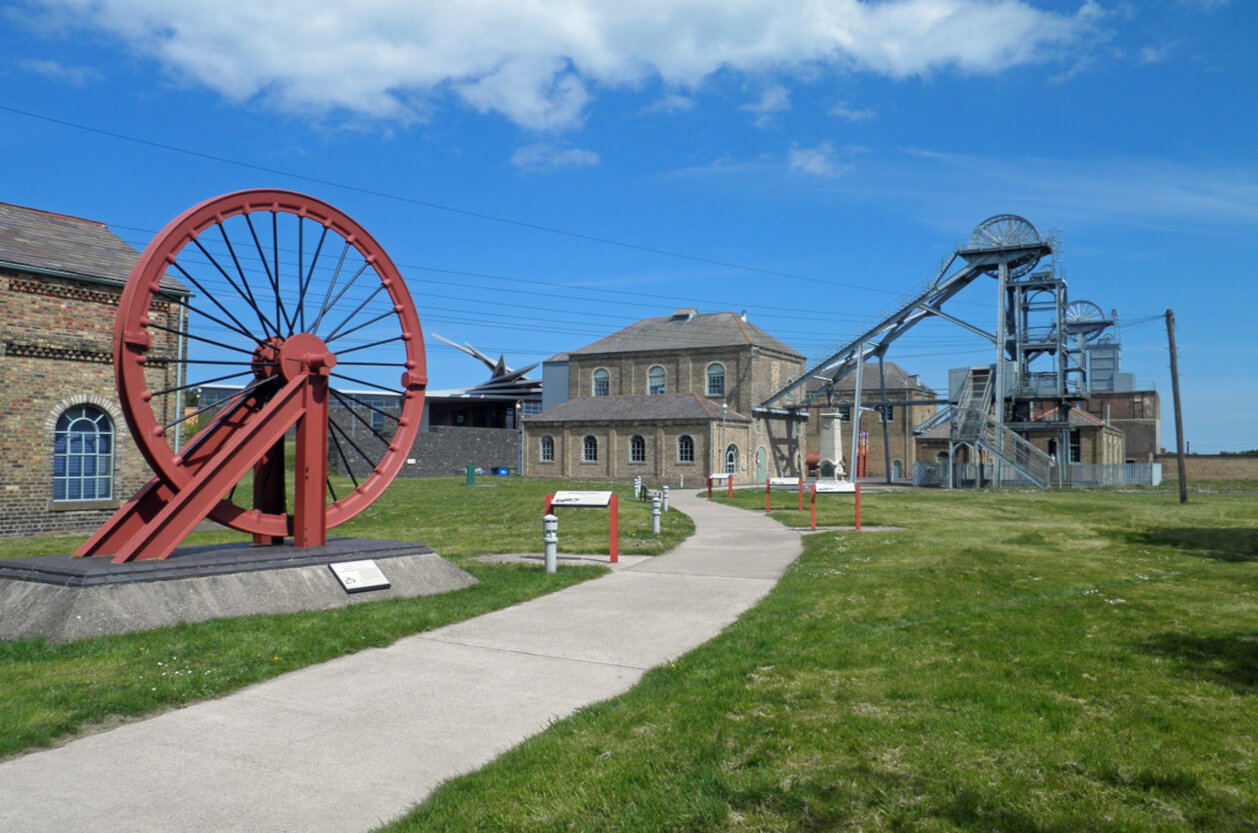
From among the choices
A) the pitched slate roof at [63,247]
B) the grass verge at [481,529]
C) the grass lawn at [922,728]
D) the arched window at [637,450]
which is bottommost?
the grass lawn at [922,728]

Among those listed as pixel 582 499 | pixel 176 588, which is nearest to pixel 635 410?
pixel 582 499

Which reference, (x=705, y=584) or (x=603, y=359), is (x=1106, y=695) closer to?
(x=705, y=584)

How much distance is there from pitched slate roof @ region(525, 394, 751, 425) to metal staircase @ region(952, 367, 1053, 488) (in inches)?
478

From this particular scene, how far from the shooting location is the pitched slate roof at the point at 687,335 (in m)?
58.1

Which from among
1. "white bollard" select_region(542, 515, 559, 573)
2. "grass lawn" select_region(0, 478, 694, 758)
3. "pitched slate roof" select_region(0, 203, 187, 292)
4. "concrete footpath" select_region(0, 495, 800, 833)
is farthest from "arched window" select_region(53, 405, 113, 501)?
"concrete footpath" select_region(0, 495, 800, 833)

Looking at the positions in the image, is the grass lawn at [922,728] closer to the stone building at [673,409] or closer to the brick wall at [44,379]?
the brick wall at [44,379]

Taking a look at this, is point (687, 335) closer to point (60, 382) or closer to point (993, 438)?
point (993, 438)

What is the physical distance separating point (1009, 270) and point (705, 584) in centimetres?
4316

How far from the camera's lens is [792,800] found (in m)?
4.55

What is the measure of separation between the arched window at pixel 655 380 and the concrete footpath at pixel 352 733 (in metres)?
49.7

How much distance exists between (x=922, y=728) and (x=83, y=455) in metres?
19.9

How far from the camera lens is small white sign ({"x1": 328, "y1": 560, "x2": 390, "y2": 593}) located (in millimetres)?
10539

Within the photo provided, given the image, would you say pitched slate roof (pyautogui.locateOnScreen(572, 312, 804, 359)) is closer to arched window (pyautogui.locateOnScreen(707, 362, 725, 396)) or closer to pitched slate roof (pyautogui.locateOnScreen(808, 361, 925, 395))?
arched window (pyautogui.locateOnScreen(707, 362, 725, 396))

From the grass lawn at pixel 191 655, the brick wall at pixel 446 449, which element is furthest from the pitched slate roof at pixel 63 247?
the brick wall at pixel 446 449
